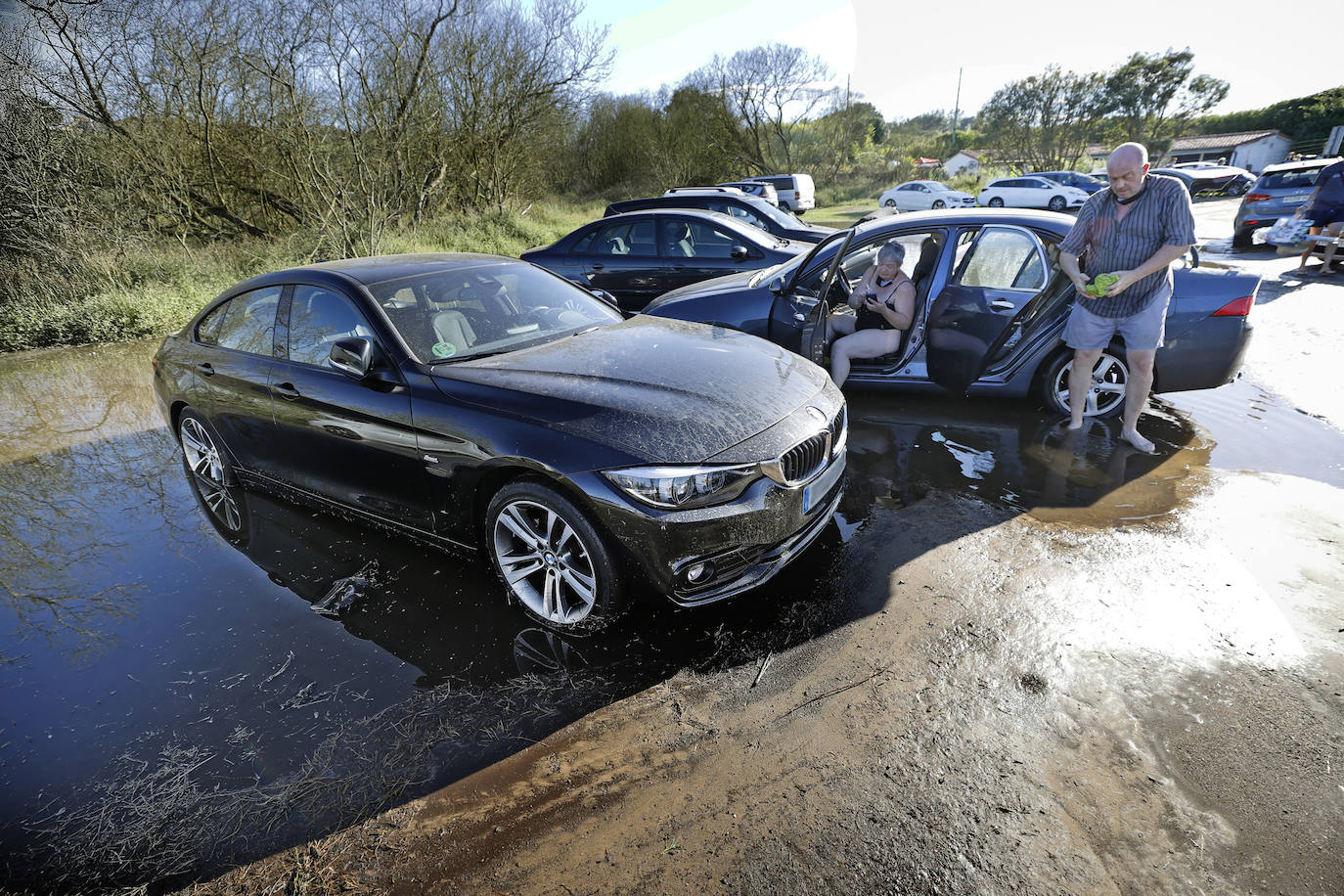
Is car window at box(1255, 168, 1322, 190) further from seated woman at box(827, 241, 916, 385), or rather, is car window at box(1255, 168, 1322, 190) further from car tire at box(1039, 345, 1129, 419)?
seated woman at box(827, 241, 916, 385)

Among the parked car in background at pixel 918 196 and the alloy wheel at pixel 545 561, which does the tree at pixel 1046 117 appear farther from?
the alloy wheel at pixel 545 561

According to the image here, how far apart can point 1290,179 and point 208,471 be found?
18528mm

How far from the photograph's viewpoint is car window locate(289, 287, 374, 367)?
362 centimetres

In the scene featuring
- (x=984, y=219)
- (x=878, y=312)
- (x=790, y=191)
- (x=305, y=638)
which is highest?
(x=790, y=191)

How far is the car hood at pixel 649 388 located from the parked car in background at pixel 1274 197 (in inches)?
590

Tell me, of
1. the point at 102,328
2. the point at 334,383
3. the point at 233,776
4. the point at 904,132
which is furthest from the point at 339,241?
the point at 904,132

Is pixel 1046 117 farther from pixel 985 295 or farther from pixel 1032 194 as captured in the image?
pixel 985 295

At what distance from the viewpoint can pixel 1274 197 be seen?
43.9 ft

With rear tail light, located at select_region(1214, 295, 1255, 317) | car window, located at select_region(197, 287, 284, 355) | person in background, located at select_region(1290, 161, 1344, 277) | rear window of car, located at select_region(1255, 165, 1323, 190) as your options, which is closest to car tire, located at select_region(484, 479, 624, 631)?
car window, located at select_region(197, 287, 284, 355)

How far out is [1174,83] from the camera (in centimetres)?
3991

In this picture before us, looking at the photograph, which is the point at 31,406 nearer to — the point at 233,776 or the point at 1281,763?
the point at 233,776

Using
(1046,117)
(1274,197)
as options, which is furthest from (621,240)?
(1046,117)

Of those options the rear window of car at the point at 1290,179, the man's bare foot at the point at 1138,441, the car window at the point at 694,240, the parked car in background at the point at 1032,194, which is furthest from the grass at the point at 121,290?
the parked car in background at the point at 1032,194

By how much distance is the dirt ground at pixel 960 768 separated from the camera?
6.60 feet
